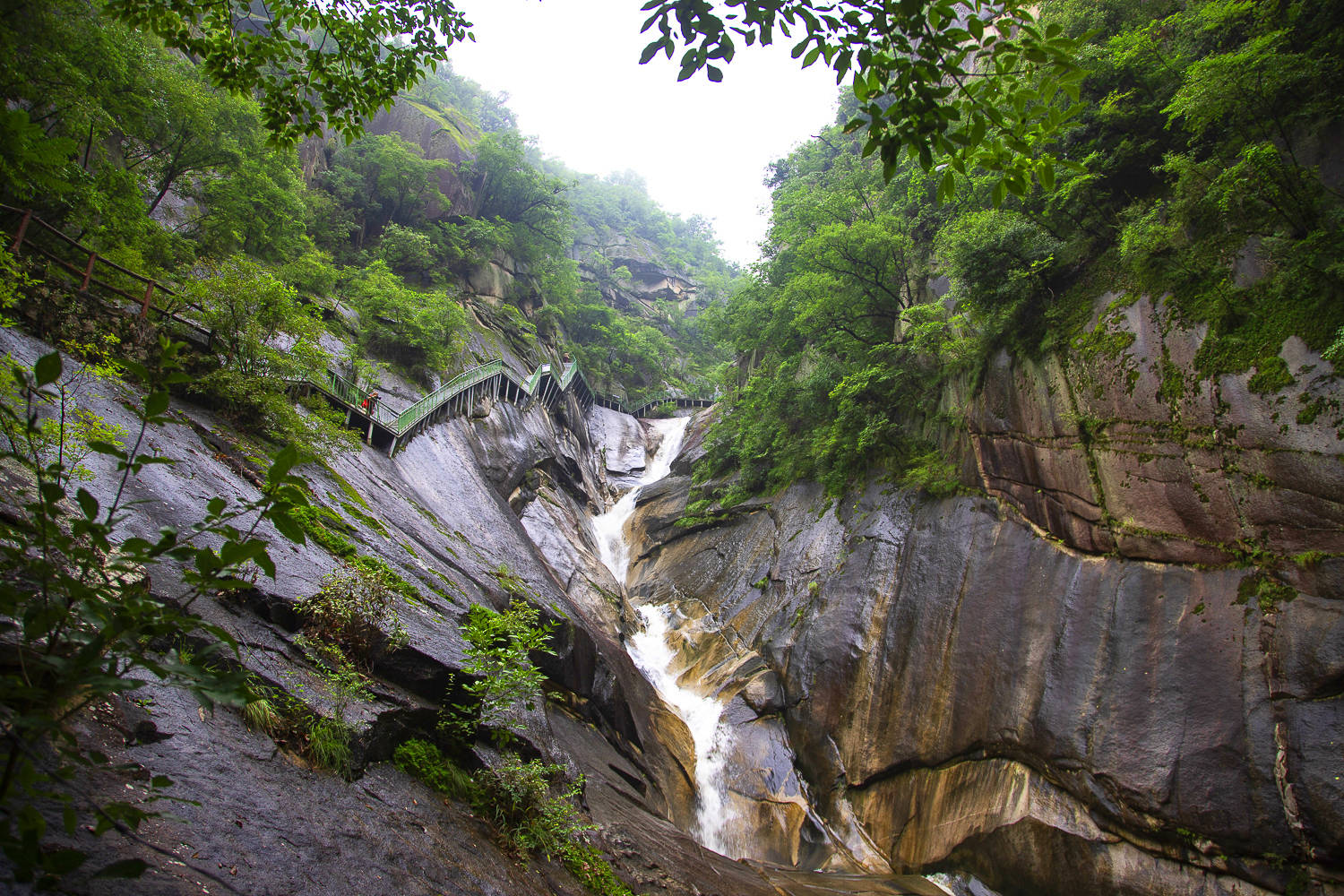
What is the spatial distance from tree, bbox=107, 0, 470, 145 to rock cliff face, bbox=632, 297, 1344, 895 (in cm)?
1004

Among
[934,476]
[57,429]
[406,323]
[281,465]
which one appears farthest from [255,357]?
[934,476]

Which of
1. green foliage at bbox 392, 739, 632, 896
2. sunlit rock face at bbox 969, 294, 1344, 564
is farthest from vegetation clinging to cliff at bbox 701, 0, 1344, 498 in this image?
green foliage at bbox 392, 739, 632, 896

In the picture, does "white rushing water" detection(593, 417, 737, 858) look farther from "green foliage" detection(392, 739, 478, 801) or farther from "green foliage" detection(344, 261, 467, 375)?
"green foliage" detection(344, 261, 467, 375)

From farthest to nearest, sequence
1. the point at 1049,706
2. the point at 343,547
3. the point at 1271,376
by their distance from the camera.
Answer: the point at 1049,706 < the point at 1271,376 < the point at 343,547

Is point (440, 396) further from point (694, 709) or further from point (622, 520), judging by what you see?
point (694, 709)

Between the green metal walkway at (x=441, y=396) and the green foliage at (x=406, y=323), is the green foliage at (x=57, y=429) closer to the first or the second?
the green metal walkway at (x=441, y=396)

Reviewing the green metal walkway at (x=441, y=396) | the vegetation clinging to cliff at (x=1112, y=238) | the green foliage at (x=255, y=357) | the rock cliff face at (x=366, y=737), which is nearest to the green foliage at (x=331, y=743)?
the rock cliff face at (x=366, y=737)

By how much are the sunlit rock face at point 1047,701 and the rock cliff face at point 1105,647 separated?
0.09ft

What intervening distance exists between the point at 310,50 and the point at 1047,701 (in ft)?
37.6

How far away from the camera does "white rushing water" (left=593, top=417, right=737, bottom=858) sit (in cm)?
1059

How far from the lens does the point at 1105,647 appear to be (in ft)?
28.4

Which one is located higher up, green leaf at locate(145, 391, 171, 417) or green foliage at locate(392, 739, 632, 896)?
green leaf at locate(145, 391, 171, 417)

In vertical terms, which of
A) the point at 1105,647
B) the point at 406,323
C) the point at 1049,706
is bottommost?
the point at 1049,706

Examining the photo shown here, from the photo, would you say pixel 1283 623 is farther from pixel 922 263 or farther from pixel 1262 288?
pixel 922 263
